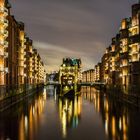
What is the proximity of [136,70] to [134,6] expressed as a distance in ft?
58.3

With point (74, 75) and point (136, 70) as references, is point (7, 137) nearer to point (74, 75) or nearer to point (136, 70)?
point (136, 70)

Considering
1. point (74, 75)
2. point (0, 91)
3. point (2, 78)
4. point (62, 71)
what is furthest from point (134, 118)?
point (62, 71)

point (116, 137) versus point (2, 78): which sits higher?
point (2, 78)

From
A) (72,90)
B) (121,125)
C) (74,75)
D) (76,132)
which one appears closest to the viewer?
(76,132)

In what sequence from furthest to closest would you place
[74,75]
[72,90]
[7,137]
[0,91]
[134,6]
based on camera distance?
1. [74,75]
2. [72,90]
3. [134,6]
4. [0,91]
5. [7,137]

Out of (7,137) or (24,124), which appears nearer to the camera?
(7,137)

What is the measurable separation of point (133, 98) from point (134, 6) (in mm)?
25363

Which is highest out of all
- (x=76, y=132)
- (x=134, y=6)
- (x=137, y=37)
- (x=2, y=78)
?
(x=134, y=6)

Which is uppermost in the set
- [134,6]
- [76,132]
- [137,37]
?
[134,6]

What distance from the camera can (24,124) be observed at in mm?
47625

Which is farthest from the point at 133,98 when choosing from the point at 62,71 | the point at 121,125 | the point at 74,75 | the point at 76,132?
the point at 62,71

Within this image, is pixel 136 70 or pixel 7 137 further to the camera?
pixel 136 70

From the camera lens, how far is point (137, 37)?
82750 millimetres

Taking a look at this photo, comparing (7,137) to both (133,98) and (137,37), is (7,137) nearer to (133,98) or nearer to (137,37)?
(133,98)
